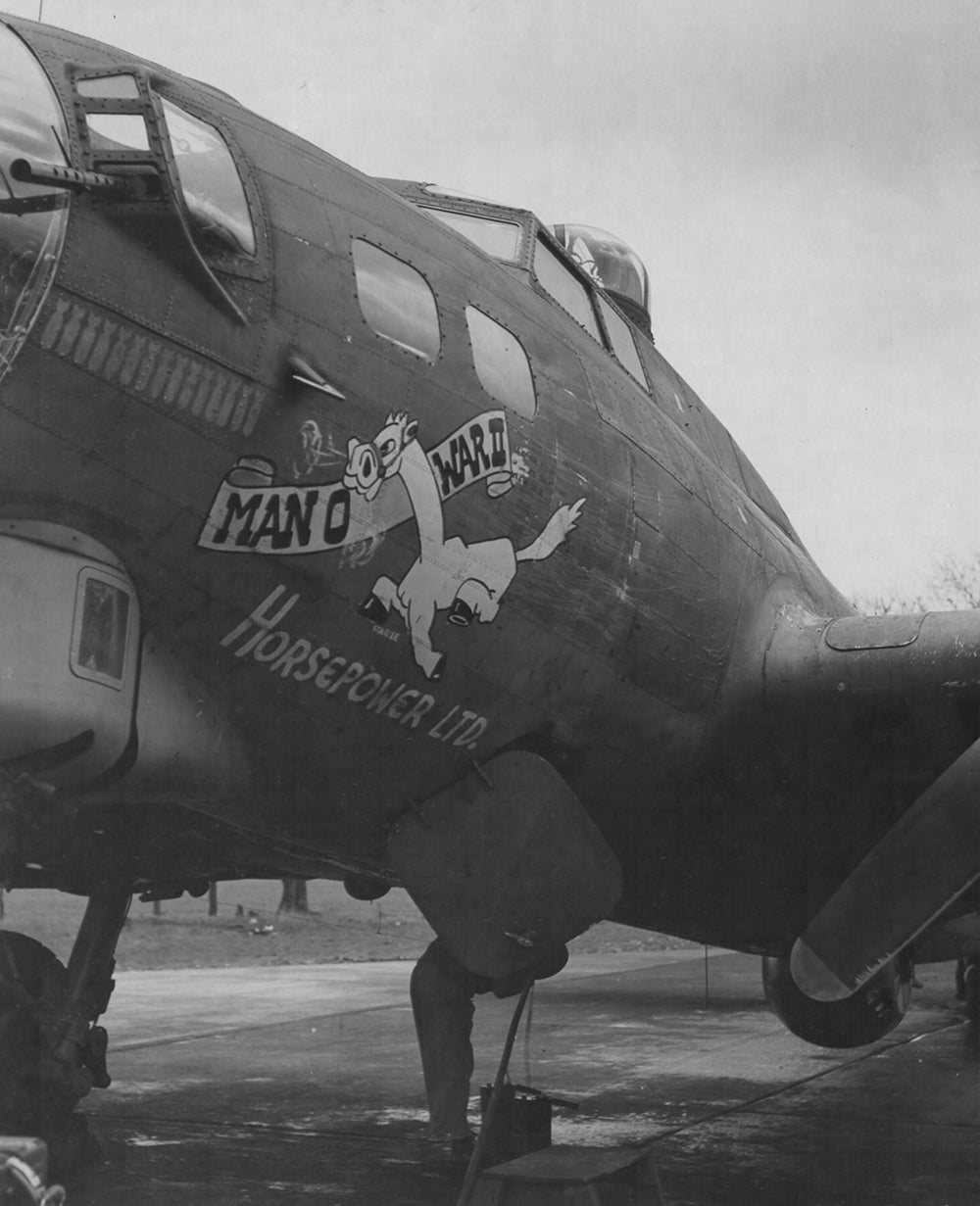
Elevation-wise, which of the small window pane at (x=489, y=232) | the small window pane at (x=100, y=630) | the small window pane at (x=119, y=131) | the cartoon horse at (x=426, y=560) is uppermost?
the small window pane at (x=489, y=232)

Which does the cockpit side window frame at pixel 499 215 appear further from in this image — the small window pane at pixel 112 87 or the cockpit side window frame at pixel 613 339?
the small window pane at pixel 112 87

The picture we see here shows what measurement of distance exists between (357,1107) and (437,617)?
19.5ft

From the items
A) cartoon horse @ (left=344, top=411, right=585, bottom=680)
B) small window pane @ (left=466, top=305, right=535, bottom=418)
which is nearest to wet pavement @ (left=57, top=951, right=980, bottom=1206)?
cartoon horse @ (left=344, top=411, right=585, bottom=680)

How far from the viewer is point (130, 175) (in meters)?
3.88

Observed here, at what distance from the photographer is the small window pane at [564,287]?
20.8ft

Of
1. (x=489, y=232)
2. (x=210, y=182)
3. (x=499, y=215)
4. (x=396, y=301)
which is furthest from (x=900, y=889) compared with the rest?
(x=210, y=182)

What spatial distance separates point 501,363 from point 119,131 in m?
1.71

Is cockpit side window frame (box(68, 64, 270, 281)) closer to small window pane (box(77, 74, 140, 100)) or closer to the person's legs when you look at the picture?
small window pane (box(77, 74, 140, 100))

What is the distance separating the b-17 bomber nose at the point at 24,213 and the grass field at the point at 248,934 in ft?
59.5

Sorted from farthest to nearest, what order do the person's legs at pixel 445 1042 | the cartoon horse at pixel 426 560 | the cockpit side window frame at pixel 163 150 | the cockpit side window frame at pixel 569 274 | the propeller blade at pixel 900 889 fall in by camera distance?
the person's legs at pixel 445 1042
the cockpit side window frame at pixel 569 274
the propeller blade at pixel 900 889
the cartoon horse at pixel 426 560
the cockpit side window frame at pixel 163 150

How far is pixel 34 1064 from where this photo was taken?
7.36m

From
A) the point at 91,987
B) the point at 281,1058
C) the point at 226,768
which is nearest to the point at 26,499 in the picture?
the point at 226,768

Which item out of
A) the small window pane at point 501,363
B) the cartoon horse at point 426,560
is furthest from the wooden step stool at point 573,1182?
the small window pane at point 501,363

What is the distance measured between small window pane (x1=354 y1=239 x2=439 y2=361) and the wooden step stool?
290 cm
